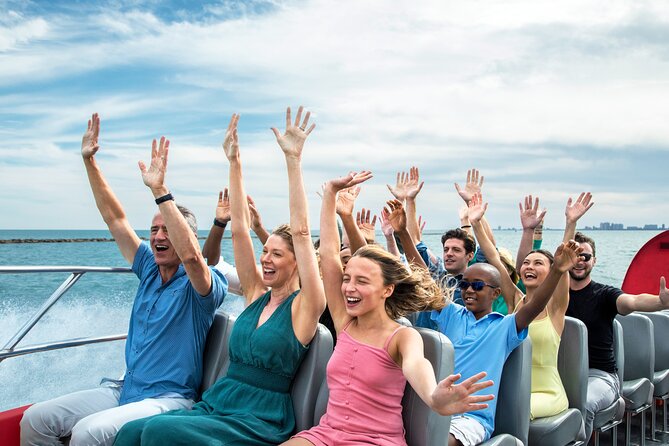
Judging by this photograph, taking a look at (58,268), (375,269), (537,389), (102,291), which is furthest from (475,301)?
(102,291)

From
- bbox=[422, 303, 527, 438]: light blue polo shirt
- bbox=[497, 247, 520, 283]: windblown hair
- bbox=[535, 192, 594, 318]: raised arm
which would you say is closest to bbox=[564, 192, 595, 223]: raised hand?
bbox=[535, 192, 594, 318]: raised arm

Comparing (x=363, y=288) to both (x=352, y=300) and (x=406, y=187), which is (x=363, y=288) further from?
(x=406, y=187)

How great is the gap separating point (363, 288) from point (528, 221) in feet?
7.82

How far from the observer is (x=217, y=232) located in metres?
3.79

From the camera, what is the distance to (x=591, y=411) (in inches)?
150

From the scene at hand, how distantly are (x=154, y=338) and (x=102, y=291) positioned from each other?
26164mm

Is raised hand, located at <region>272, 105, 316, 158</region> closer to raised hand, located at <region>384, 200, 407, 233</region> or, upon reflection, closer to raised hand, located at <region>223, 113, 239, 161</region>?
raised hand, located at <region>223, 113, 239, 161</region>

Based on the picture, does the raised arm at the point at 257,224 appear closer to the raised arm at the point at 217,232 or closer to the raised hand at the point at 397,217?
the raised arm at the point at 217,232

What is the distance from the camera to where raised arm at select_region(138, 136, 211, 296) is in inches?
118

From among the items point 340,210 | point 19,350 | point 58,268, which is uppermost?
point 340,210

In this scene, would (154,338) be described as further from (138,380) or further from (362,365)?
(362,365)

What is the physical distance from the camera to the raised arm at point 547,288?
9.82 ft

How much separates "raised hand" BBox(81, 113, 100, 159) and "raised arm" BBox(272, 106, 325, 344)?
1.03m

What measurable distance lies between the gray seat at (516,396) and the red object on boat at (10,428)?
79.9 inches
